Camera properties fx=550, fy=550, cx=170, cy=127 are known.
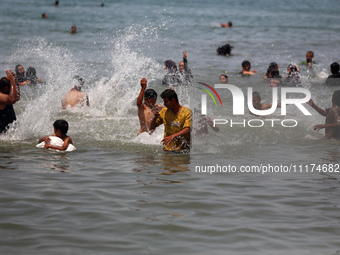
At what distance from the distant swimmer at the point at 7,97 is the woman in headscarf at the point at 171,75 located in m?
8.20

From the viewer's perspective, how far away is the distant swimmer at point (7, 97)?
32.6ft

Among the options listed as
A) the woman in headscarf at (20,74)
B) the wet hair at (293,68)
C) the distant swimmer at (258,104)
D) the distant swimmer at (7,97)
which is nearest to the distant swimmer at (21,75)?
the woman in headscarf at (20,74)

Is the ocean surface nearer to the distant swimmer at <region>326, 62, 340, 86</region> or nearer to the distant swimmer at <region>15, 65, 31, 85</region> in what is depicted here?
the distant swimmer at <region>326, 62, 340, 86</region>

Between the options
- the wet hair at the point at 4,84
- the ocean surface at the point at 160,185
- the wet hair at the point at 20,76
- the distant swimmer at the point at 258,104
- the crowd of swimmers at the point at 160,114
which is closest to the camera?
the ocean surface at the point at 160,185

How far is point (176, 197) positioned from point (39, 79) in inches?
491

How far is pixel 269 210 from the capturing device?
6.64 meters

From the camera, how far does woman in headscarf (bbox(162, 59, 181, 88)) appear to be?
1817 centimetres

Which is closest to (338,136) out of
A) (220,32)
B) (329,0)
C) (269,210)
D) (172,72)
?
(269,210)

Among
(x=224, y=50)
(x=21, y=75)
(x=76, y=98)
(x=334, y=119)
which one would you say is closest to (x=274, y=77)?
(x=76, y=98)


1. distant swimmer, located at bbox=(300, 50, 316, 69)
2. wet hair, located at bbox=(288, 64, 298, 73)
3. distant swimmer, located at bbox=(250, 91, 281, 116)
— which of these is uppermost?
distant swimmer, located at bbox=(300, 50, 316, 69)

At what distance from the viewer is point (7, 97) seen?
33.2 ft

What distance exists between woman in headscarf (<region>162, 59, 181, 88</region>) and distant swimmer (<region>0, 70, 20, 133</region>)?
26.9ft

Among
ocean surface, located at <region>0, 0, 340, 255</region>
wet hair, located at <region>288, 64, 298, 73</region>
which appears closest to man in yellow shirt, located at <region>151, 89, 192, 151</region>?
ocean surface, located at <region>0, 0, 340, 255</region>

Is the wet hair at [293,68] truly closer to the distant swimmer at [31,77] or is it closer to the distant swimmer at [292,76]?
the distant swimmer at [292,76]
